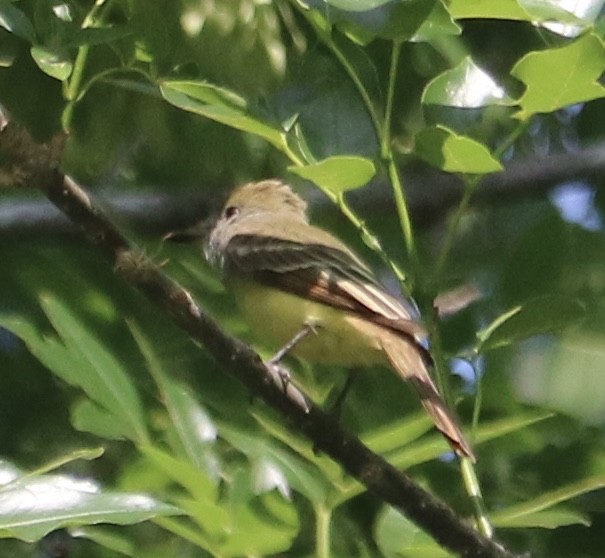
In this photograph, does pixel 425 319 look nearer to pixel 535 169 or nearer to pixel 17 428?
pixel 17 428

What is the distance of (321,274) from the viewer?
159 centimetres

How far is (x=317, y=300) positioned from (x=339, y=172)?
0.53 metres

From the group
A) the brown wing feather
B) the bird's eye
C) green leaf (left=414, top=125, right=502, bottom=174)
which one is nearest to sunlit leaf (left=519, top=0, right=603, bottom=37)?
green leaf (left=414, top=125, right=502, bottom=174)

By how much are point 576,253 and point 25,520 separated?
75cm

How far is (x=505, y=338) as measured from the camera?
49.4 inches

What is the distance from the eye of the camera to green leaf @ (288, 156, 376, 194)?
1.07m

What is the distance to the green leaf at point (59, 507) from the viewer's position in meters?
0.98

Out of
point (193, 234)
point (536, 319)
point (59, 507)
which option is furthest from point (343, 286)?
point (59, 507)

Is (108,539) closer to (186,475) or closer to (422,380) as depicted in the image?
(186,475)

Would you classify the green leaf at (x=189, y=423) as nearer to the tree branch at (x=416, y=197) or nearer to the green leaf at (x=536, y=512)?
the green leaf at (x=536, y=512)

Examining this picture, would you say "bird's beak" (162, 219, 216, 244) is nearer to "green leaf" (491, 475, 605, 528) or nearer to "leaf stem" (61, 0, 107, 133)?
"leaf stem" (61, 0, 107, 133)

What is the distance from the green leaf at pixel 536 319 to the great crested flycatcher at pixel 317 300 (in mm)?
172

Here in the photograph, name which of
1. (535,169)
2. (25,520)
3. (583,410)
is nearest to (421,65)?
(535,169)

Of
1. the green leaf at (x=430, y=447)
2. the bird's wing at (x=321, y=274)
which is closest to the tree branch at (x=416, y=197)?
the bird's wing at (x=321, y=274)
